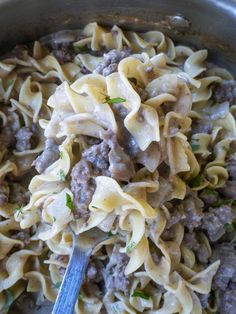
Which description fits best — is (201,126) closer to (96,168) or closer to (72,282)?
(96,168)

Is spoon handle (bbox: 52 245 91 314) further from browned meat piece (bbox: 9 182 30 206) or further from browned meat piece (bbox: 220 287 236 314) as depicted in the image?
browned meat piece (bbox: 220 287 236 314)

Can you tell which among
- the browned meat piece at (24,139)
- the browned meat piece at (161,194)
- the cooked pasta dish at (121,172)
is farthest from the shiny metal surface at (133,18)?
the browned meat piece at (161,194)

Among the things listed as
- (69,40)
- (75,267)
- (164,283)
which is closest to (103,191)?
(75,267)

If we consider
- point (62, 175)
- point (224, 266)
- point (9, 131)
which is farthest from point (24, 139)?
point (224, 266)

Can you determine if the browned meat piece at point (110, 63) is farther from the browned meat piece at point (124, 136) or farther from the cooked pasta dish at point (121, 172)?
the browned meat piece at point (124, 136)

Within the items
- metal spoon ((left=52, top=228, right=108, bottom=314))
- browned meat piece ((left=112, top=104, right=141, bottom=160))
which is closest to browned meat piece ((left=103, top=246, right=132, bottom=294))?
metal spoon ((left=52, top=228, right=108, bottom=314))

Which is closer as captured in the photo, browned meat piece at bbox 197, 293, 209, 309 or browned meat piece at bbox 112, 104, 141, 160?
browned meat piece at bbox 112, 104, 141, 160

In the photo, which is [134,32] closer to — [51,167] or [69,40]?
[69,40]
